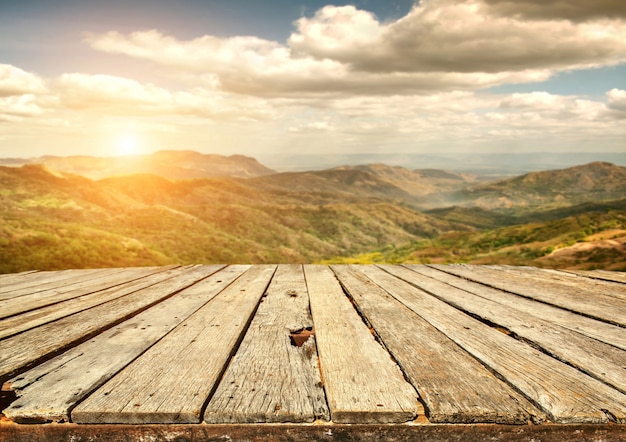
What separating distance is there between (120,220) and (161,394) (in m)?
24.8

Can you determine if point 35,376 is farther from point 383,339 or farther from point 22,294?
point 22,294

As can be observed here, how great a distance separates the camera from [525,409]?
92 cm

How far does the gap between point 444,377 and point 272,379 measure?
0.53 meters

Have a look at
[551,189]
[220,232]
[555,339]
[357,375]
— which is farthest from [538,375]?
[551,189]

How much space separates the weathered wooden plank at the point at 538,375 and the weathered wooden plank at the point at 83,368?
1244mm

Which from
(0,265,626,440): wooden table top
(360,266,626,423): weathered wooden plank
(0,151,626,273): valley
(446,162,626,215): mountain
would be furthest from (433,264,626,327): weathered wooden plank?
(446,162,626,215): mountain

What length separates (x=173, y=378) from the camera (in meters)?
1.09

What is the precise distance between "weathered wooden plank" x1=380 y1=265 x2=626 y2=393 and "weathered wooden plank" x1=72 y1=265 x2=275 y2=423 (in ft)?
3.95

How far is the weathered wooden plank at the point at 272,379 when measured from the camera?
89 centimetres

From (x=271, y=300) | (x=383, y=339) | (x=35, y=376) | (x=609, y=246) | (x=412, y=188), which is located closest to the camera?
(x=35, y=376)

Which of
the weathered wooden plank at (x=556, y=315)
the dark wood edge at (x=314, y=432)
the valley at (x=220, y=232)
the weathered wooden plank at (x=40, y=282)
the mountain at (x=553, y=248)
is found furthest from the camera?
the valley at (x=220, y=232)

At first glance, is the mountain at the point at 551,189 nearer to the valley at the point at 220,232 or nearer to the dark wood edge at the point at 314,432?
the valley at the point at 220,232

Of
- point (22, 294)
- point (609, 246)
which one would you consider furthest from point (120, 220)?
point (609, 246)

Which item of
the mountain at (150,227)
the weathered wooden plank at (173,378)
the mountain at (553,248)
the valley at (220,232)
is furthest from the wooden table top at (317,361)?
the mountain at (150,227)
